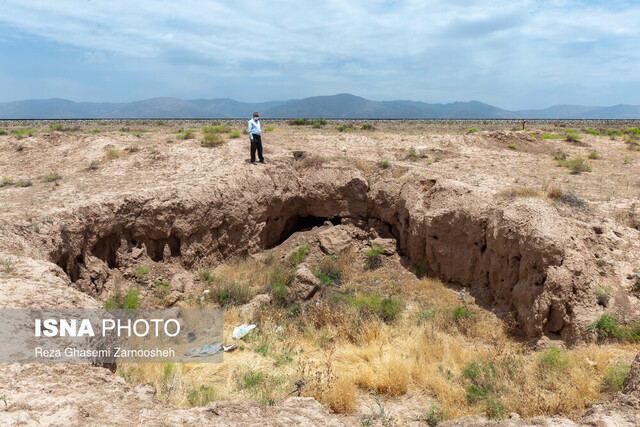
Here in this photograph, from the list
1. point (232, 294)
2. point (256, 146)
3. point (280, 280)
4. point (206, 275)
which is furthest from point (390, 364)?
point (256, 146)

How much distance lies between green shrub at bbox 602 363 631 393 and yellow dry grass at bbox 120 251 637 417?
0.29ft

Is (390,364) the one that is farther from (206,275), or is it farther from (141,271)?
(141,271)

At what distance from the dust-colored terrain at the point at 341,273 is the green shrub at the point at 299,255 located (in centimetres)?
5

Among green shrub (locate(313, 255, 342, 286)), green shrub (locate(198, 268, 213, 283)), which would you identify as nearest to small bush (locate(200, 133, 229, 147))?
green shrub (locate(198, 268, 213, 283))

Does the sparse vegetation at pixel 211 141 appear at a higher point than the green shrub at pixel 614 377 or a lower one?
higher

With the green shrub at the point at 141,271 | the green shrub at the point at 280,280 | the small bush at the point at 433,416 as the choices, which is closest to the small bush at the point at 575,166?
the green shrub at the point at 280,280

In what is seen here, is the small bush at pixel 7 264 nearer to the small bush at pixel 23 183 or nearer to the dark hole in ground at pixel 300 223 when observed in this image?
the small bush at pixel 23 183

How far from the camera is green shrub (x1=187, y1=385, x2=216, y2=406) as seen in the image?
4776mm

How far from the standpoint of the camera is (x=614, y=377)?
5105 millimetres

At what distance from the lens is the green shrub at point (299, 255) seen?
11.0m

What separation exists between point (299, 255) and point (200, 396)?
6376 millimetres

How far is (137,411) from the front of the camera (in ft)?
11.4

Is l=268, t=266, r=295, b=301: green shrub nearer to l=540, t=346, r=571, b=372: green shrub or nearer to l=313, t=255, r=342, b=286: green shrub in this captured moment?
l=313, t=255, r=342, b=286: green shrub

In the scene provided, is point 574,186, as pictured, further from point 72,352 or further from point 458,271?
point 72,352
